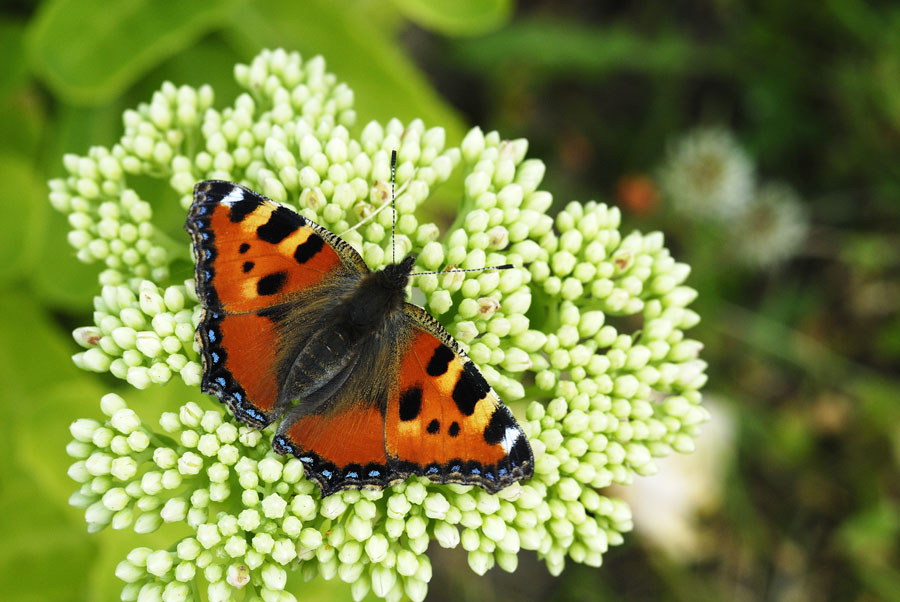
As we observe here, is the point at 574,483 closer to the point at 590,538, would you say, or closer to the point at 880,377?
the point at 590,538

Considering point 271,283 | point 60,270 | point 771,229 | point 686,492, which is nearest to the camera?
point 271,283

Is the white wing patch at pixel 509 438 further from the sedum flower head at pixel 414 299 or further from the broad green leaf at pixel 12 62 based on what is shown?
the broad green leaf at pixel 12 62

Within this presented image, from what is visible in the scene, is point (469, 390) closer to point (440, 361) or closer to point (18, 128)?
point (440, 361)

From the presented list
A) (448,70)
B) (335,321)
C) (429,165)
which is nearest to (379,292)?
(335,321)

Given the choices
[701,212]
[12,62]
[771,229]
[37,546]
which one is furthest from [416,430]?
[771,229]

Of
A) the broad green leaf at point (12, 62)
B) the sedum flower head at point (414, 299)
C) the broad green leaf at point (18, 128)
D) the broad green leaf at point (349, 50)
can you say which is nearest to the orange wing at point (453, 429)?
the sedum flower head at point (414, 299)
